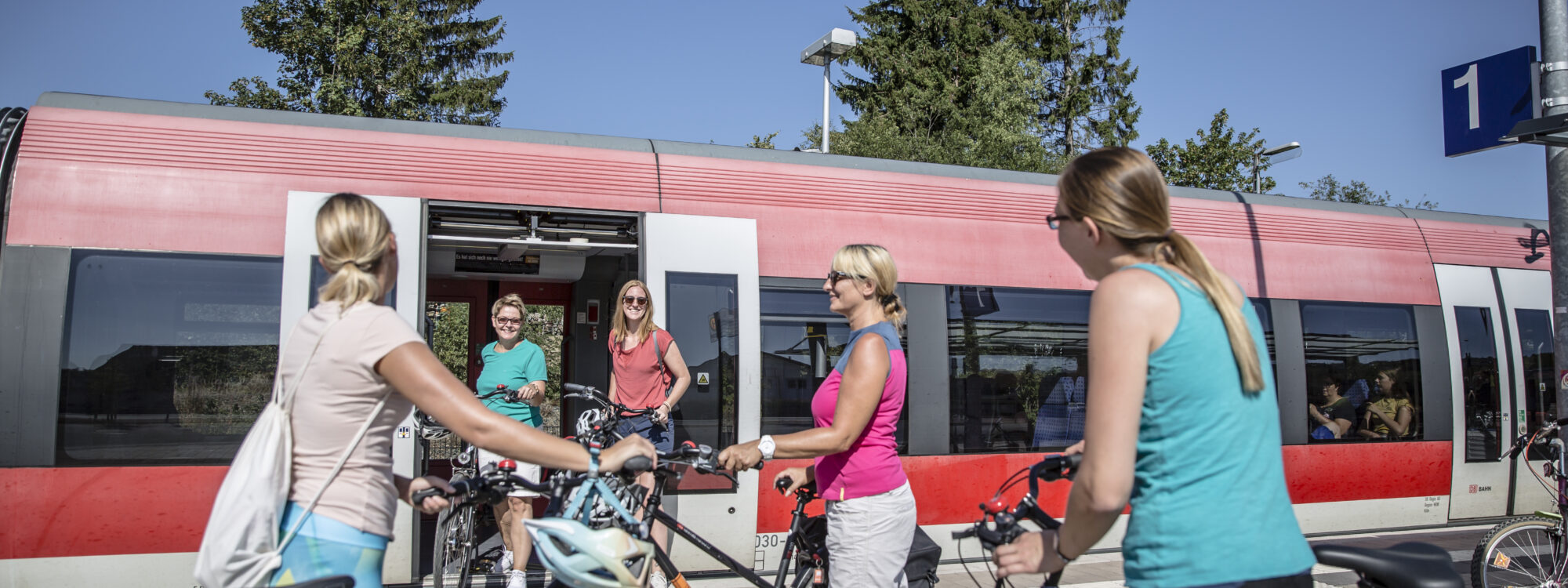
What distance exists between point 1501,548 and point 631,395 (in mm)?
5401

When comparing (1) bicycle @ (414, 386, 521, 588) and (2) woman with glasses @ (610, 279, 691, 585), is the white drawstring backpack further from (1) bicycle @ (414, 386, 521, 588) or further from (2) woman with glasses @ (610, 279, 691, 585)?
(2) woman with glasses @ (610, 279, 691, 585)

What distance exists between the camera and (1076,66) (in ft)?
100

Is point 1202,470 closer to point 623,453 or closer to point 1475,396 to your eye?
point 623,453

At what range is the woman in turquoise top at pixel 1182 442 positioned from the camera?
1.79m

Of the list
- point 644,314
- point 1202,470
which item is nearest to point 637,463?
point 1202,470

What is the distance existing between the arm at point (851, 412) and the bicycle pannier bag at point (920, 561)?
554 mm

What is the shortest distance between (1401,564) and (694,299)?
15.0 feet

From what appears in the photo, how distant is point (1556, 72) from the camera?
23.2ft

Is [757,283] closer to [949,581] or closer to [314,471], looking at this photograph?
[949,581]

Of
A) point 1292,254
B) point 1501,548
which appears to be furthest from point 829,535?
point 1292,254

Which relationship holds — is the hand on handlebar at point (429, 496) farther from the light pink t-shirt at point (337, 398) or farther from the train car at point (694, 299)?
the train car at point (694, 299)

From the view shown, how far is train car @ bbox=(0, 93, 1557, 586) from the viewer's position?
16.9 feet

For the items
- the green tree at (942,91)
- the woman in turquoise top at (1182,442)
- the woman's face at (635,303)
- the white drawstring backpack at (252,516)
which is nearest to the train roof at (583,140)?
the woman's face at (635,303)

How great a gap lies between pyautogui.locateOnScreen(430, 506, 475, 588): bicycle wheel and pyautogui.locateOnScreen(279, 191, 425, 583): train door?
0.20 metres
